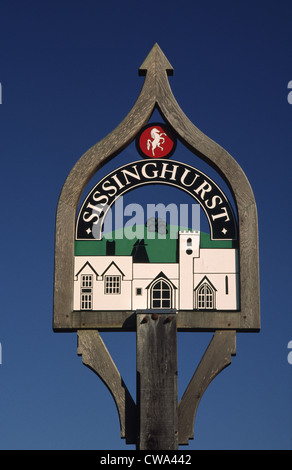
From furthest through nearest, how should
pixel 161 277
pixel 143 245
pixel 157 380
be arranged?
pixel 143 245, pixel 161 277, pixel 157 380

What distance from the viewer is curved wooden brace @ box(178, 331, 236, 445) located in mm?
14607

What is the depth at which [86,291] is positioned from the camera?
49.7 ft

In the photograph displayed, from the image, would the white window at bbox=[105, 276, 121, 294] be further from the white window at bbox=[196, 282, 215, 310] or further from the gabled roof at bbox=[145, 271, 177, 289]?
the white window at bbox=[196, 282, 215, 310]

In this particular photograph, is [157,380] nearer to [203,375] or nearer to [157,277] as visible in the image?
[203,375]

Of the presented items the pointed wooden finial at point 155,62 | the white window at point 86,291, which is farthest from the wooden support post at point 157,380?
the pointed wooden finial at point 155,62

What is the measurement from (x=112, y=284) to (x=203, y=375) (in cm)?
173

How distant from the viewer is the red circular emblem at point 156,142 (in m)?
15.8

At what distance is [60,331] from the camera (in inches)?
592

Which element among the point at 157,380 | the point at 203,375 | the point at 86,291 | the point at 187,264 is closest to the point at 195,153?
the point at 187,264

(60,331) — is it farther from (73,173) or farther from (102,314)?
(73,173)

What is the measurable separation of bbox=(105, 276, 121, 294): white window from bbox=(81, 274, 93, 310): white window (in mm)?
219

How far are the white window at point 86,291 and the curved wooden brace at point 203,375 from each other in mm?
1699

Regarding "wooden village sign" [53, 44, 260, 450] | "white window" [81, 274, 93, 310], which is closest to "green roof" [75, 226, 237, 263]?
"wooden village sign" [53, 44, 260, 450]
